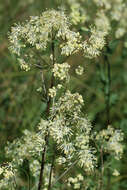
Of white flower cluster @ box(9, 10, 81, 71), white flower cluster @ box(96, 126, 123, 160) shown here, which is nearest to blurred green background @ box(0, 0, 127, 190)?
white flower cluster @ box(96, 126, 123, 160)

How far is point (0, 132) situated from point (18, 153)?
1517mm

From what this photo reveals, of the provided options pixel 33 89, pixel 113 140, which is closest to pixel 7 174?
pixel 113 140

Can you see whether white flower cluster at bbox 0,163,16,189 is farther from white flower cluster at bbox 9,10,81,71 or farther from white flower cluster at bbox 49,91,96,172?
white flower cluster at bbox 9,10,81,71

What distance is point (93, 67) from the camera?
638 centimetres

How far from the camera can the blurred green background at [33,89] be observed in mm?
4461

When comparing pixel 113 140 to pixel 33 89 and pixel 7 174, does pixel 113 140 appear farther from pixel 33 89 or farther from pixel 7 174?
pixel 33 89

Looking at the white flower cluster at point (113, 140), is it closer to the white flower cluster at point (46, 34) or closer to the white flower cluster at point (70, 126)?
the white flower cluster at point (70, 126)

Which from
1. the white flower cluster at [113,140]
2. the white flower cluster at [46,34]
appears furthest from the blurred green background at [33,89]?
the white flower cluster at [46,34]

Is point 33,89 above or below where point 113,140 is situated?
above

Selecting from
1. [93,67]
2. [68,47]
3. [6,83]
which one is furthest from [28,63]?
[93,67]

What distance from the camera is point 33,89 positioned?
418 centimetres

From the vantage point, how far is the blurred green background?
4461 millimetres

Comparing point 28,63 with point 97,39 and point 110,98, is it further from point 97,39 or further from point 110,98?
point 110,98

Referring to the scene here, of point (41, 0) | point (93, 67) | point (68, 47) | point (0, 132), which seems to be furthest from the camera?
point (41, 0)
